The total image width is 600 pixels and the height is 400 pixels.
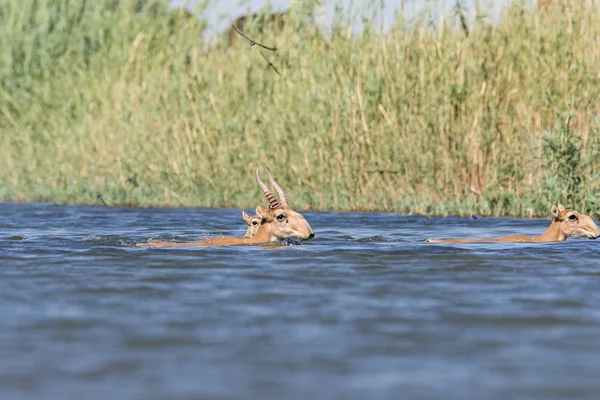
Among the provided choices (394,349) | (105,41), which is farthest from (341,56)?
(394,349)

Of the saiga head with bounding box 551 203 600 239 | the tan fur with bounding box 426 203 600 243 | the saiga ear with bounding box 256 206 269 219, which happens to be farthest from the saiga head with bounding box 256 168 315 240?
the saiga head with bounding box 551 203 600 239

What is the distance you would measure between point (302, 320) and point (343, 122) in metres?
10.5

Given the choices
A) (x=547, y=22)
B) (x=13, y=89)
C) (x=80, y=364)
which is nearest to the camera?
(x=80, y=364)

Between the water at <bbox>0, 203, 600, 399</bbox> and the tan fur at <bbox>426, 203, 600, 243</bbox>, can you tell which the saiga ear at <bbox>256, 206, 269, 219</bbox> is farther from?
the tan fur at <bbox>426, 203, 600, 243</bbox>

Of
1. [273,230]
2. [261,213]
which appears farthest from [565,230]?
[261,213]

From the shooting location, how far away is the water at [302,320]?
18.1 feet

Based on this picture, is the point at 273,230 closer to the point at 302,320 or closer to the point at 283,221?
the point at 283,221

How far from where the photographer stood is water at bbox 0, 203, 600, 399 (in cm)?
551

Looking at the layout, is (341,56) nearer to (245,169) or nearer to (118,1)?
(245,169)

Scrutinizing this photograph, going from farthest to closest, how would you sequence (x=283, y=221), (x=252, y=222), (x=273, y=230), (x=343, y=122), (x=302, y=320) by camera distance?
(x=343, y=122)
(x=252, y=222)
(x=273, y=230)
(x=283, y=221)
(x=302, y=320)

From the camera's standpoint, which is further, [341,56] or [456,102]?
[341,56]

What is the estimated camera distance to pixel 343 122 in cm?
1769

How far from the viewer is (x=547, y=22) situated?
17.0 meters

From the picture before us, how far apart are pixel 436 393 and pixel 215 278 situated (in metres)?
4.65
